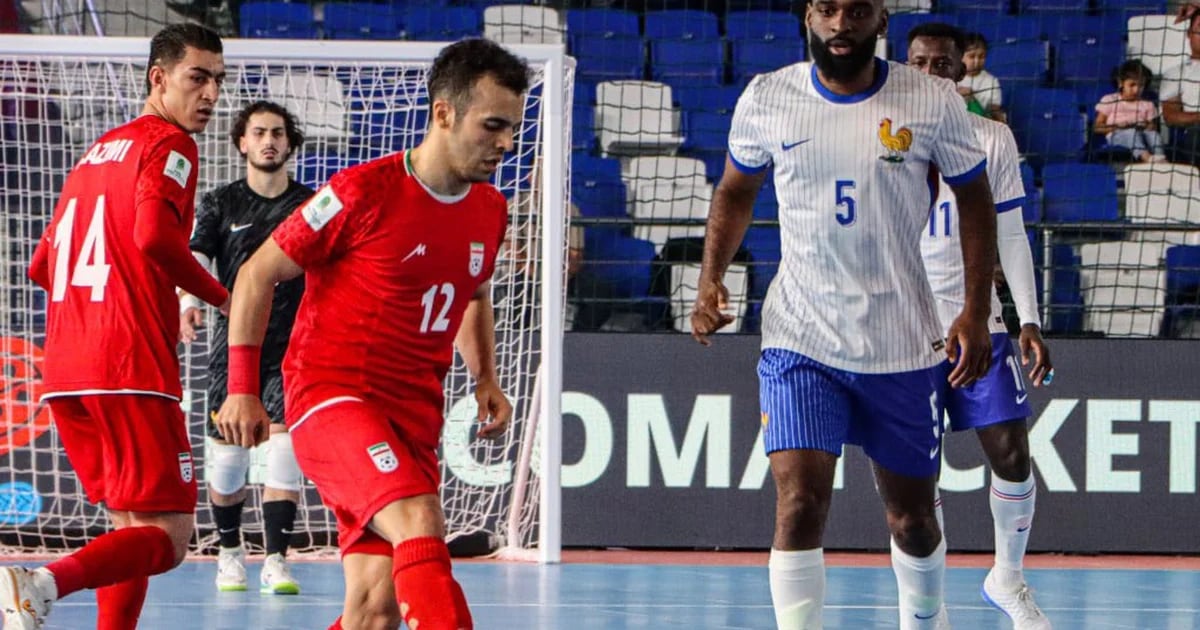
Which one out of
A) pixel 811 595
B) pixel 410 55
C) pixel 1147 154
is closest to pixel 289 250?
pixel 811 595

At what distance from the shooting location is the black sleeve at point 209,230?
7340 millimetres

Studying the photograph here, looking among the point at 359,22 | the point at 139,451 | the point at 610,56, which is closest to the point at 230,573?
the point at 139,451

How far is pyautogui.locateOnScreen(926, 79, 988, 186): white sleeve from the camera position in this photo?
14.8ft

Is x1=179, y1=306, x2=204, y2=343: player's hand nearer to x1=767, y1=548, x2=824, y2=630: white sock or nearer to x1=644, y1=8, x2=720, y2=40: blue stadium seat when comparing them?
x1=767, y1=548, x2=824, y2=630: white sock

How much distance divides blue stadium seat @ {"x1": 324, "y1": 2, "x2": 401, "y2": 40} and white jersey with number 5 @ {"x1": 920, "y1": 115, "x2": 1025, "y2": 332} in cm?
632

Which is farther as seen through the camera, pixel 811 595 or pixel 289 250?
pixel 811 595

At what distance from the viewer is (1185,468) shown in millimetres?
8750

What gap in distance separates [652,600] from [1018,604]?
1659mm

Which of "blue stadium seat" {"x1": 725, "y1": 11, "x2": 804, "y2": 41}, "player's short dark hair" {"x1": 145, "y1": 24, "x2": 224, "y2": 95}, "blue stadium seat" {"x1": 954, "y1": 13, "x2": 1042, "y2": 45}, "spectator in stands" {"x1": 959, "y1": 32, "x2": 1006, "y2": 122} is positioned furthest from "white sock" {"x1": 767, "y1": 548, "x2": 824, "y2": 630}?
"blue stadium seat" {"x1": 954, "y1": 13, "x2": 1042, "y2": 45}

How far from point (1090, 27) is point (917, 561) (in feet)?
25.9

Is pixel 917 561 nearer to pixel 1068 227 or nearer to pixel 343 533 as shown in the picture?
pixel 343 533

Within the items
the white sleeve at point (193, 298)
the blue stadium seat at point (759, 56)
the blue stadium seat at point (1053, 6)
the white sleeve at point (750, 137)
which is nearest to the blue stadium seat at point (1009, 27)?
the blue stadium seat at point (1053, 6)

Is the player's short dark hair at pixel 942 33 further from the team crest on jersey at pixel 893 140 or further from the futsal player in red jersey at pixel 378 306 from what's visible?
the futsal player in red jersey at pixel 378 306

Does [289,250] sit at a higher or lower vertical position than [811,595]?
higher
